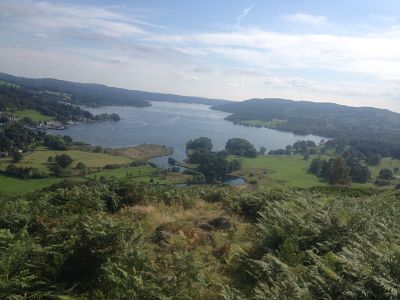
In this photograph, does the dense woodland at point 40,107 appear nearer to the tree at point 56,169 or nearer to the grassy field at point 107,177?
the tree at point 56,169

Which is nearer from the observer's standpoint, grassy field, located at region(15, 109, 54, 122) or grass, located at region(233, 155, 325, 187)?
grass, located at region(233, 155, 325, 187)

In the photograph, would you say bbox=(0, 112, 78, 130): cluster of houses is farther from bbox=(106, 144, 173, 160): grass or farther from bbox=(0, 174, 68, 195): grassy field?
bbox=(0, 174, 68, 195): grassy field

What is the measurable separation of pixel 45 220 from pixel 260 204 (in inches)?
285

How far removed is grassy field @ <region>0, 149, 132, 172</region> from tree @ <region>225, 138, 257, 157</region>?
3859 cm

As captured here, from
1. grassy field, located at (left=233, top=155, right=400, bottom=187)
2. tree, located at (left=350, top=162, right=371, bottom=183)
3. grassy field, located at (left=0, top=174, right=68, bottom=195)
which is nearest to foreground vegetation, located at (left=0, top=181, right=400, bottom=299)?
grassy field, located at (left=0, top=174, right=68, bottom=195)

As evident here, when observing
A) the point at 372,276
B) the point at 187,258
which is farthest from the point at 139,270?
the point at 372,276

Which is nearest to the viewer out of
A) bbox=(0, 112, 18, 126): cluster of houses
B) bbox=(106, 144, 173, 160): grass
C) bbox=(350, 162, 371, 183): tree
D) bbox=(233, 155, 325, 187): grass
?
bbox=(233, 155, 325, 187): grass

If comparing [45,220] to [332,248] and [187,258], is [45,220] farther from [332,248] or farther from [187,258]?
[332,248]

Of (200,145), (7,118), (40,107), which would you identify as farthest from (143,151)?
(40,107)

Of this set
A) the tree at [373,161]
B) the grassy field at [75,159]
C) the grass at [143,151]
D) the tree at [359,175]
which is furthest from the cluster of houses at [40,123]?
the tree at [373,161]

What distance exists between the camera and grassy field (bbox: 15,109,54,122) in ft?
474

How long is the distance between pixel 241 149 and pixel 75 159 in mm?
51926

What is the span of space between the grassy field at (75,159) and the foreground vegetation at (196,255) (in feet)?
213

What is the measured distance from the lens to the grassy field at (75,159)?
243 ft
